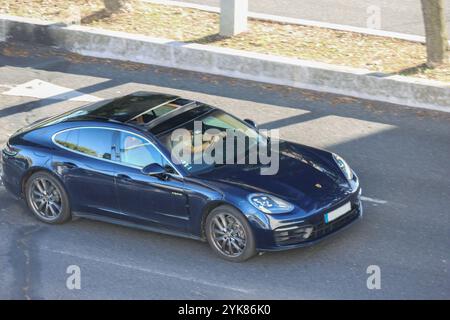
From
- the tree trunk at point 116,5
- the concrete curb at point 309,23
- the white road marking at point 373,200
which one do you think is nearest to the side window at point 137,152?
the white road marking at point 373,200

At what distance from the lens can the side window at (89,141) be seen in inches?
456

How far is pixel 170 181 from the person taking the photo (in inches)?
435

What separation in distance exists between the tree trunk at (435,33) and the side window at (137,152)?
6979 mm

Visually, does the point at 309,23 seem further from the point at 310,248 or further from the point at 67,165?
the point at 310,248

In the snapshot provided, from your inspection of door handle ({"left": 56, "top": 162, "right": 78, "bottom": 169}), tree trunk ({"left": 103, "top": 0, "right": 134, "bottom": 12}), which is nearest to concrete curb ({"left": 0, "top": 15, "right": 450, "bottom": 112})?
tree trunk ({"left": 103, "top": 0, "right": 134, "bottom": 12})

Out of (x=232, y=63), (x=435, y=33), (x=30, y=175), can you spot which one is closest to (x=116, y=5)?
(x=232, y=63)

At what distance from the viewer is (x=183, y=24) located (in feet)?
61.8

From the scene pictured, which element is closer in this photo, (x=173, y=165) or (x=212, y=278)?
(x=212, y=278)

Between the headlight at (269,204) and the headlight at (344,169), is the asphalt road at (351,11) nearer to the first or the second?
the headlight at (344,169)

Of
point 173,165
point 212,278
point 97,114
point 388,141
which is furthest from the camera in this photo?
point 388,141

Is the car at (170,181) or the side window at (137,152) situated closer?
the car at (170,181)

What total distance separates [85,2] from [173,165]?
9783 millimetres

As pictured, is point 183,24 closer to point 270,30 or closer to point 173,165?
point 270,30

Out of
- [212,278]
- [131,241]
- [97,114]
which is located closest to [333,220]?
[212,278]
